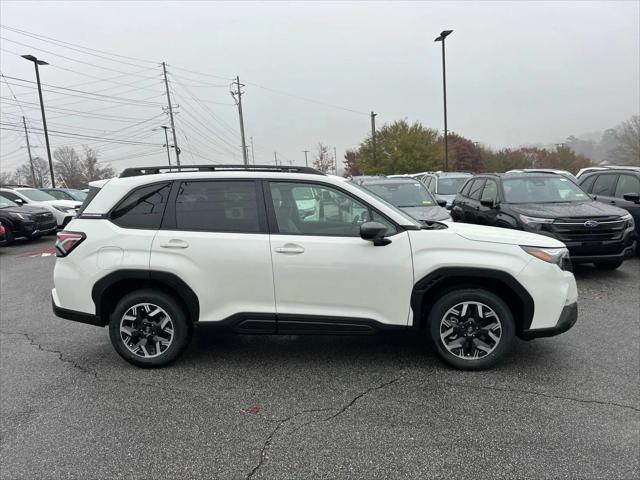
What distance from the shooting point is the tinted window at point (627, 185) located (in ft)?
26.9

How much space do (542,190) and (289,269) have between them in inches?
242

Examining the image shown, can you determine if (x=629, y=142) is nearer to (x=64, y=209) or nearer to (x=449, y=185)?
(x=449, y=185)

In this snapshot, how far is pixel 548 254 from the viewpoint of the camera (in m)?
3.63

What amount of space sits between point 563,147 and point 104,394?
2878 inches

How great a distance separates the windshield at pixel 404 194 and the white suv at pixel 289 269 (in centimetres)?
483

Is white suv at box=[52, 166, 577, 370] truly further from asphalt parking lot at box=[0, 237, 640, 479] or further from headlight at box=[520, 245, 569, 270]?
asphalt parking lot at box=[0, 237, 640, 479]

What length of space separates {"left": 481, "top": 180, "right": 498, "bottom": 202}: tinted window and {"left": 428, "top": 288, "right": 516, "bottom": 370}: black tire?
196 inches

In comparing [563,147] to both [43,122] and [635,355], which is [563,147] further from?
[635,355]

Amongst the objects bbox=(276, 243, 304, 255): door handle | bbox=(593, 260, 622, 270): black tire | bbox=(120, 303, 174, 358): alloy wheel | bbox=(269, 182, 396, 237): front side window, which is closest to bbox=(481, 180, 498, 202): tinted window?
bbox=(593, 260, 622, 270): black tire

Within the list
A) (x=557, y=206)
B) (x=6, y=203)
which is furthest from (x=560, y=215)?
(x=6, y=203)

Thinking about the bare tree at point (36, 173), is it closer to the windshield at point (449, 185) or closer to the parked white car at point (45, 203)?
the parked white car at point (45, 203)

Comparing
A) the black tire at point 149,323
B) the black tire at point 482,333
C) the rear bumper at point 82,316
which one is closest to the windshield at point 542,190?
the black tire at point 482,333

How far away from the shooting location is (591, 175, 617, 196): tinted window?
8859 mm

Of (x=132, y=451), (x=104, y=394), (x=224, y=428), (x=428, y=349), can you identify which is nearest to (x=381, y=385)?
(x=428, y=349)
